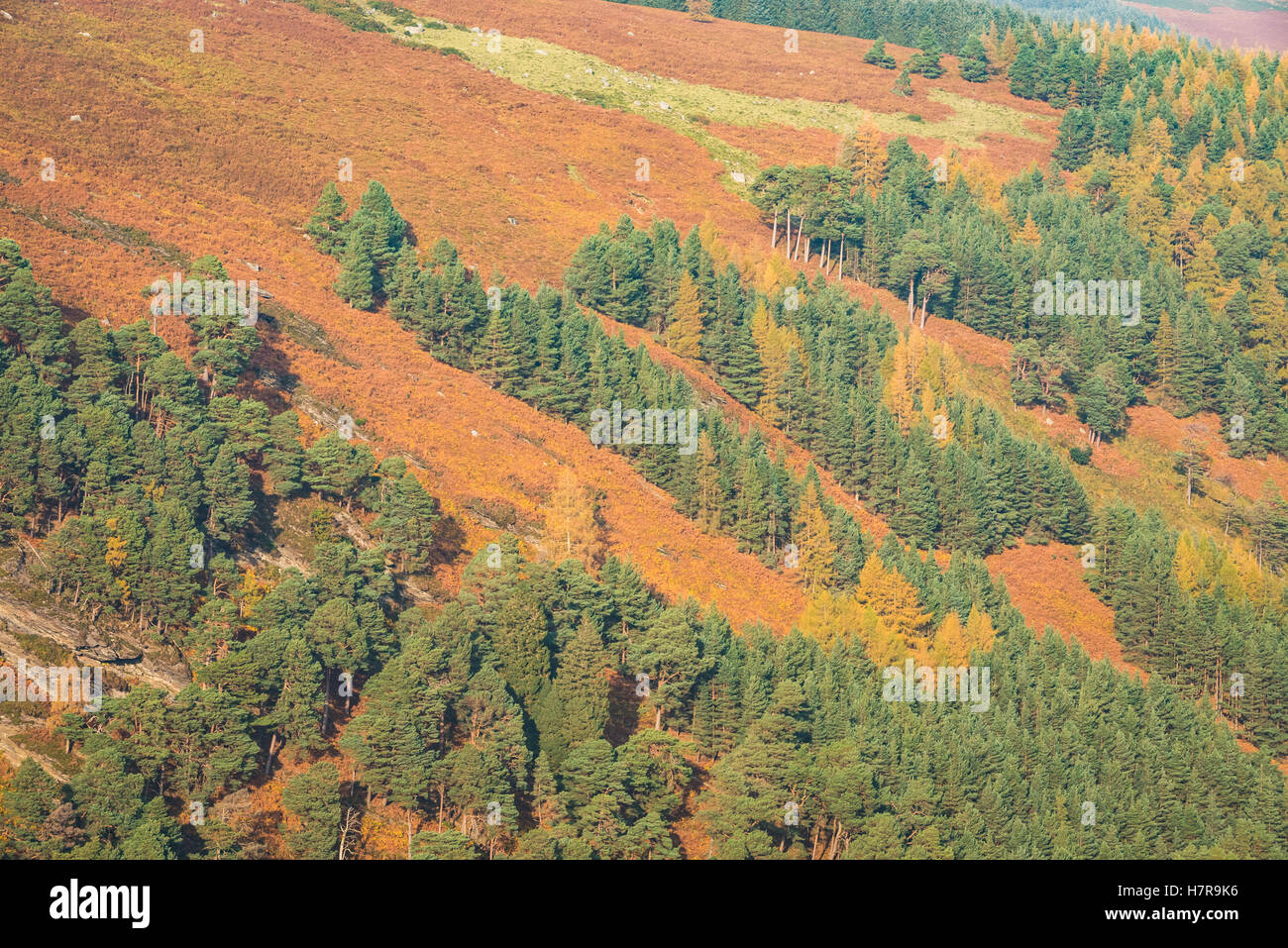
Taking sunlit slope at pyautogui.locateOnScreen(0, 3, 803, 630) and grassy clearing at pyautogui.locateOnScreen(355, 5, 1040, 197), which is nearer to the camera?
sunlit slope at pyautogui.locateOnScreen(0, 3, 803, 630)

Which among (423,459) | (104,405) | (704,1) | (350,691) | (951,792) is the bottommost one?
(951,792)

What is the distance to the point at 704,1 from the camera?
199 m

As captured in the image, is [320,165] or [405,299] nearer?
[405,299]

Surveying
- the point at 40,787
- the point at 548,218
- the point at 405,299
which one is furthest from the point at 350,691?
the point at 548,218

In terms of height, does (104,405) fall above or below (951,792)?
above

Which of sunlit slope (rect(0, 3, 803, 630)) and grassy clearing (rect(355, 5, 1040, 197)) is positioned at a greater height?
grassy clearing (rect(355, 5, 1040, 197))

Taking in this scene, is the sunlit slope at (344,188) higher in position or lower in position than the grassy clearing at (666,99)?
lower

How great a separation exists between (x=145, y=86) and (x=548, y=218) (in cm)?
3794

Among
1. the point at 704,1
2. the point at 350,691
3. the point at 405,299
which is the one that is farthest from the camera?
the point at 704,1

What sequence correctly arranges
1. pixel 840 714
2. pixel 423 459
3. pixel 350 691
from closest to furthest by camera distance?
1. pixel 350 691
2. pixel 840 714
3. pixel 423 459

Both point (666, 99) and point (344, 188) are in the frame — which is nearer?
point (344, 188)

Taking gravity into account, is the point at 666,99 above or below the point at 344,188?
above

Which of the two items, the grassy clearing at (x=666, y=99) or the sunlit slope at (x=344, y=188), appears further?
the grassy clearing at (x=666, y=99)

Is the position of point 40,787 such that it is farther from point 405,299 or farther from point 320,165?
point 320,165
